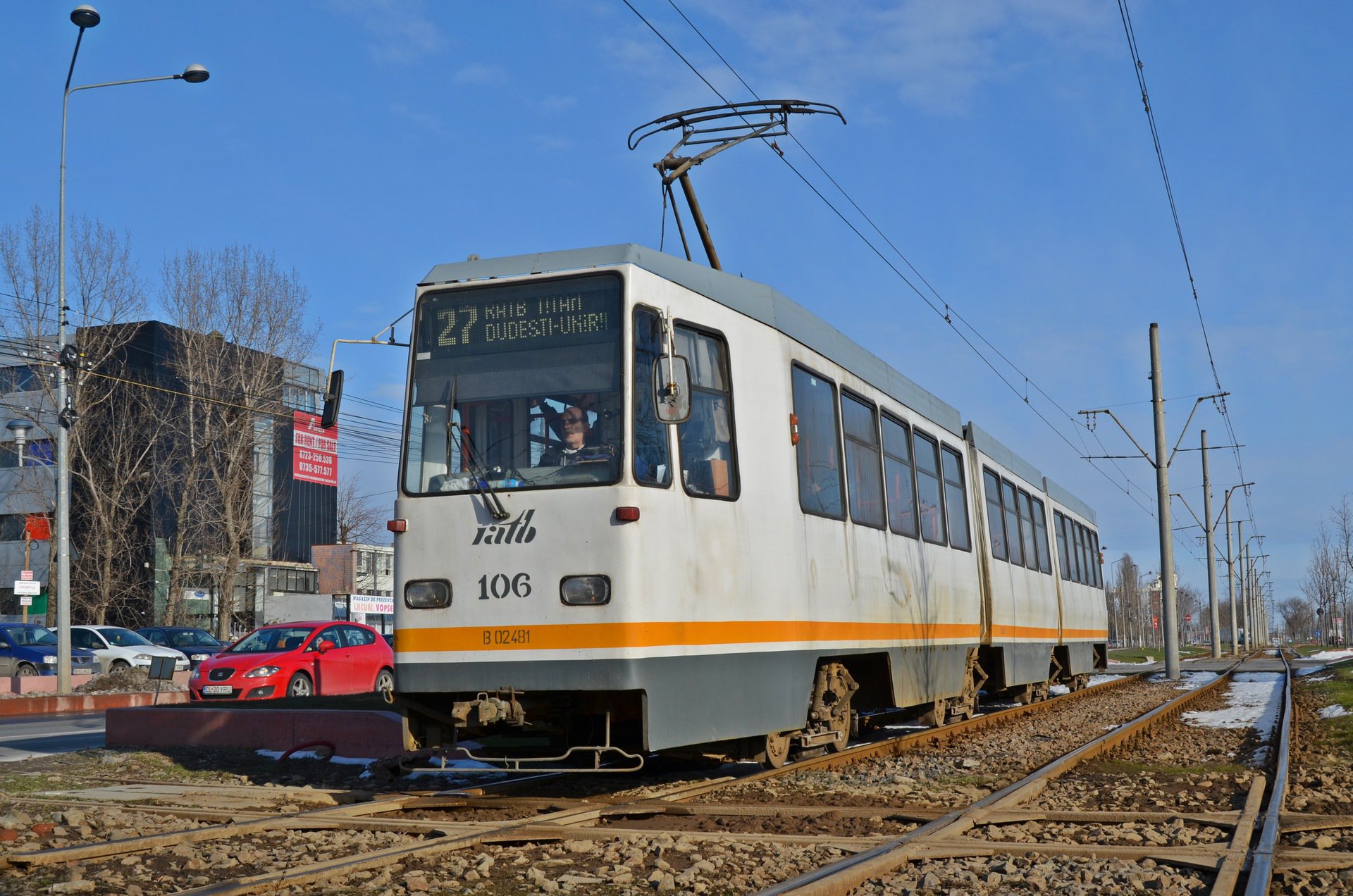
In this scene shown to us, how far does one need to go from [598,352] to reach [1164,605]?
2378 cm

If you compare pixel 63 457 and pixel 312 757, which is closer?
pixel 312 757

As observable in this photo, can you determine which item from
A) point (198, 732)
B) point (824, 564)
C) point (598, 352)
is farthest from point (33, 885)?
point (198, 732)

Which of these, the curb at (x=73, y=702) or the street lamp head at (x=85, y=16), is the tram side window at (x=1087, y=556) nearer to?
the curb at (x=73, y=702)

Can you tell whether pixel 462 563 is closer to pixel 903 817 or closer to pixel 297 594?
pixel 903 817

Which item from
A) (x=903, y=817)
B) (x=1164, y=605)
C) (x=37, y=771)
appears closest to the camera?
(x=903, y=817)

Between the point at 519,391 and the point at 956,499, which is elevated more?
the point at 519,391

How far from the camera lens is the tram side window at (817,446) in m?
9.57

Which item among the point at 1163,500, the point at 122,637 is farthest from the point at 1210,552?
the point at 122,637

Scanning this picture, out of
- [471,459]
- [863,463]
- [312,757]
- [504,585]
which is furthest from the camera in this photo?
[312,757]

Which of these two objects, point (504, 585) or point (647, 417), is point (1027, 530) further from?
point (504, 585)

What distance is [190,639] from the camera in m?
35.4

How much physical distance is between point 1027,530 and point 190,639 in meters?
25.1

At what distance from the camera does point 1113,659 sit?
1943 inches

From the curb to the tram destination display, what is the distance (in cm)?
1582
